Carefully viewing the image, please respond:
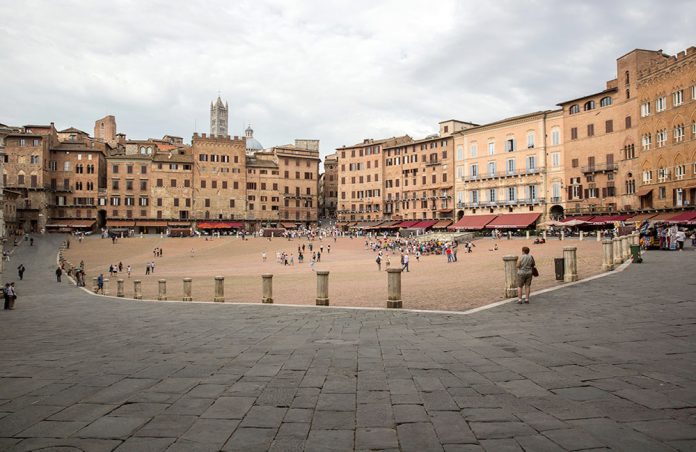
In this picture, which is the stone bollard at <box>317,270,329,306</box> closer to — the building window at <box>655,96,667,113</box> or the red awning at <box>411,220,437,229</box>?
the building window at <box>655,96,667,113</box>

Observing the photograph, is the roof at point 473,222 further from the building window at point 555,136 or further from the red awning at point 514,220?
the building window at point 555,136

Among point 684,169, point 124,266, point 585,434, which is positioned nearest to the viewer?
point 585,434

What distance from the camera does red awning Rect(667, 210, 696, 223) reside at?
124ft

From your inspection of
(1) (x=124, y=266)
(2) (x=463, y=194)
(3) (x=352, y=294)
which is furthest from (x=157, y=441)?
(2) (x=463, y=194)

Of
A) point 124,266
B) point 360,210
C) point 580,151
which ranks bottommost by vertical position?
point 124,266

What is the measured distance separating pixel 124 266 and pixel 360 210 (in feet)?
151

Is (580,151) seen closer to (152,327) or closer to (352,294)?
(352,294)

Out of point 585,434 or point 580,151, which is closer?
point 585,434

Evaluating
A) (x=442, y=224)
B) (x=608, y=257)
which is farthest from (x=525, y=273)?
(x=442, y=224)

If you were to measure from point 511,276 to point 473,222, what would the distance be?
5328 centimetres

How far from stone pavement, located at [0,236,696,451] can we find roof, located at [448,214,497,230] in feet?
175

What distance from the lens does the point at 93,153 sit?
74188 millimetres

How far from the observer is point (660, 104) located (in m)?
43.5

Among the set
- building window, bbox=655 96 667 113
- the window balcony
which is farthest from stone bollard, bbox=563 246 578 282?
the window balcony
